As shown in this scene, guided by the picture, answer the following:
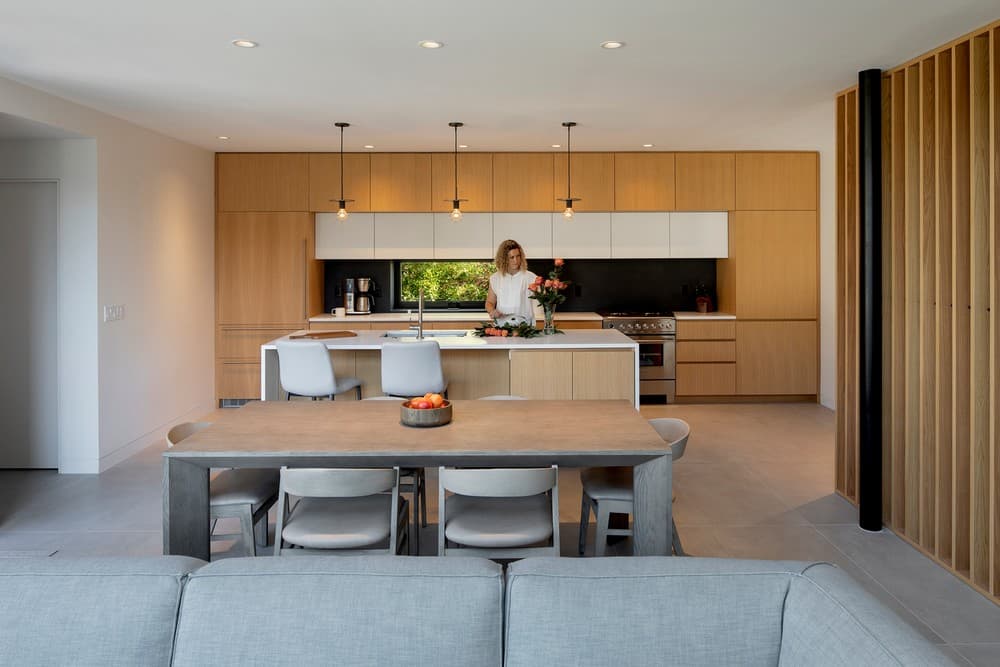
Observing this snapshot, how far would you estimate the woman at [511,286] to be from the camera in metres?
6.12

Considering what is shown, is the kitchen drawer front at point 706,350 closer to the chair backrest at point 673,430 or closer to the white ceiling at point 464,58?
the white ceiling at point 464,58

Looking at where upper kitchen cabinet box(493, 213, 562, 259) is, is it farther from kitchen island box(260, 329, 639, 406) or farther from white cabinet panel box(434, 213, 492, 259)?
kitchen island box(260, 329, 639, 406)

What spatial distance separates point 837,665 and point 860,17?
301 centimetres

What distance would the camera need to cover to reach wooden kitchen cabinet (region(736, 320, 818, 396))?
780cm

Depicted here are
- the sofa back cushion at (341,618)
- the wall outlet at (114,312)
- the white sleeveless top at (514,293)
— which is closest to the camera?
the sofa back cushion at (341,618)

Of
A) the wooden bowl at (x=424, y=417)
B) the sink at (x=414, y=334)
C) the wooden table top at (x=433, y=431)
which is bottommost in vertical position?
the wooden table top at (x=433, y=431)

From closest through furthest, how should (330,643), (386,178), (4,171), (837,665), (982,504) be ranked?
1. (837,665)
2. (330,643)
3. (982,504)
4. (4,171)
5. (386,178)

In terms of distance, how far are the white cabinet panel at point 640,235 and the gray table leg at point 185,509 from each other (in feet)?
18.5

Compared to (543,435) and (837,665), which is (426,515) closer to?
(543,435)

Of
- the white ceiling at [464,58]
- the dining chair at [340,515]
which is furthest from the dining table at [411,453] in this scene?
the white ceiling at [464,58]

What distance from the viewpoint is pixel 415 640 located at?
1.67m

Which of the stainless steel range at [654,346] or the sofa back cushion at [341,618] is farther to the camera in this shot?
the stainless steel range at [654,346]

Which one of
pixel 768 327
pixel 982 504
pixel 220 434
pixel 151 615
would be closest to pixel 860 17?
pixel 982 504

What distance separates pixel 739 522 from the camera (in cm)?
431
